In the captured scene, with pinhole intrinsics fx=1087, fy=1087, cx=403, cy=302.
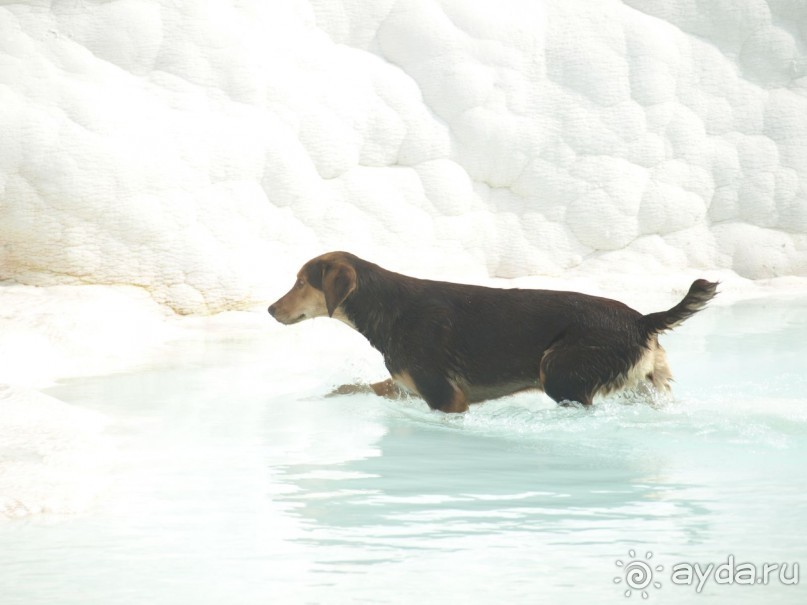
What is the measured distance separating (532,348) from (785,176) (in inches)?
367

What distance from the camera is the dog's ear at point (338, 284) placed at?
5293 millimetres

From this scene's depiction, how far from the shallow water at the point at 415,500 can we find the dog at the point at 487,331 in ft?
0.52

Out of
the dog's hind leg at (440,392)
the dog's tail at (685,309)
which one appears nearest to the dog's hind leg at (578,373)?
the dog's tail at (685,309)

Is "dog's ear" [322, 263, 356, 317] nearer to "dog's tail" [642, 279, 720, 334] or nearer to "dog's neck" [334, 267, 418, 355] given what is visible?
"dog's neck" [334, 267, 418, 355]

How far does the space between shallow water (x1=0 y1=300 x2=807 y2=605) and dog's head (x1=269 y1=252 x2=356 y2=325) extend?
0.51 meters

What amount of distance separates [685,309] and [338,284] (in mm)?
1646

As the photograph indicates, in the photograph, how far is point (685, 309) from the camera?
4.79 meters

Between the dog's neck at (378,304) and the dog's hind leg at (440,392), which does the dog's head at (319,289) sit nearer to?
the dog's neck at (378,304)

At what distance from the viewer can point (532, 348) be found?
5.05 meters

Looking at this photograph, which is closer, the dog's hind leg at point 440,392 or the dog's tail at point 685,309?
the dog's tail at point 685,309

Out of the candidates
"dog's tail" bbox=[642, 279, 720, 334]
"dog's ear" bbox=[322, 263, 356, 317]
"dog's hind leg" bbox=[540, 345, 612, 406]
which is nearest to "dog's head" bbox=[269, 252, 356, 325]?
"dog's ear" bbox=[322, 263, 356, 317]

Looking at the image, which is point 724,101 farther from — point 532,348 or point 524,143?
point 532,348

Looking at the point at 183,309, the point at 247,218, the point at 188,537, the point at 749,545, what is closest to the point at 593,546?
the point at 749,545

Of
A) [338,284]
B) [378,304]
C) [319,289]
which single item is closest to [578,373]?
[378,304]
